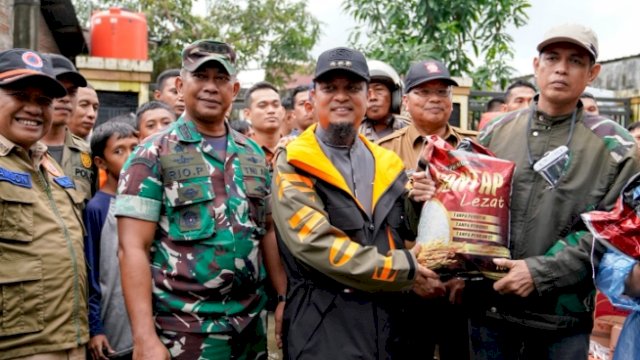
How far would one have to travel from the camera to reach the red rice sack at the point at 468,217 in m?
2.59

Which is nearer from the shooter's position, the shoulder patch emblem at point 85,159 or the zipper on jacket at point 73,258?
the zipper on jacket at point 73,258

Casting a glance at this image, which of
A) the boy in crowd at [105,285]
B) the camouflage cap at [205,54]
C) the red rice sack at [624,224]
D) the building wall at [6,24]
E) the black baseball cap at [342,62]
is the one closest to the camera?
the red rice sack at [624,224]

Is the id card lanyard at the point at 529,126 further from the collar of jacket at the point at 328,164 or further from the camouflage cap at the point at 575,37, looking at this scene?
the collar of jacket at the point at 328,164

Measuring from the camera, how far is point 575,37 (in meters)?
2.74

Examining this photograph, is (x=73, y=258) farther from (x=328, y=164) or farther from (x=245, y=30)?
(x=245, y=30)

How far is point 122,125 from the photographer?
3.76 metres

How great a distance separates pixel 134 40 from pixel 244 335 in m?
7.32

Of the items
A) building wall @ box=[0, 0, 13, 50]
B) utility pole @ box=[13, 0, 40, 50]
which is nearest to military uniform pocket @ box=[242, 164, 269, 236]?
building wall @ box=[0, 0, 13, 50]

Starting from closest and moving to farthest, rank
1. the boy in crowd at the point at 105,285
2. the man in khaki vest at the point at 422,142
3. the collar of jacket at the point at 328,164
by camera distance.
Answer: the collar of jacket at the point at 328,164
the boy in crowd at the point at 105,285
the man in khaki vest at the point at 422,142

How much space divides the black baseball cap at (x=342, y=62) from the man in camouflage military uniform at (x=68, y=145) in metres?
1.70

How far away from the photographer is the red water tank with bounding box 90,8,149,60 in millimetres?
8961

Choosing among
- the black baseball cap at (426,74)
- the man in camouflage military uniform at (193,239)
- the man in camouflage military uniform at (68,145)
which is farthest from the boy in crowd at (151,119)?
the black baseball cap at (426,74)

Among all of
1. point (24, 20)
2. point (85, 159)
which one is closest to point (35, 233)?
point (85, 159)

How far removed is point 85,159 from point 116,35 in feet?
19.2
